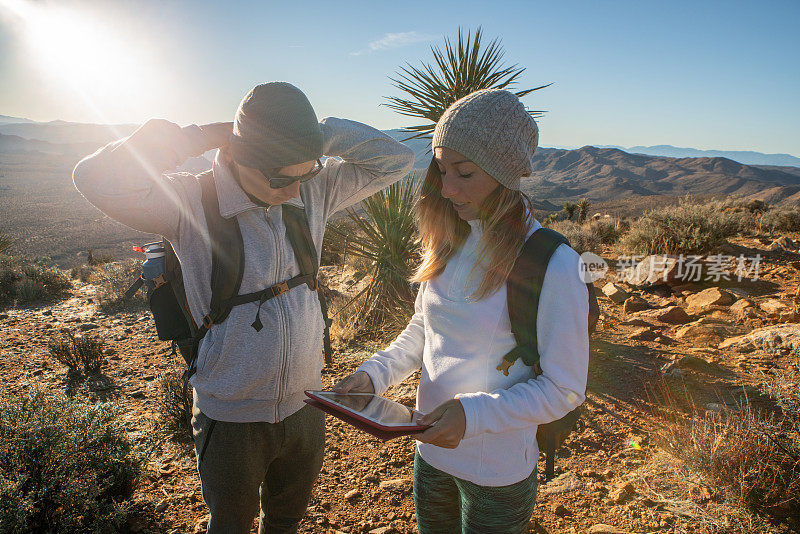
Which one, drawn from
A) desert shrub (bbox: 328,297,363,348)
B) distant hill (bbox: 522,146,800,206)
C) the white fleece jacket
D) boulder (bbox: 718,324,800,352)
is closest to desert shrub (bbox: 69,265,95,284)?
desert shrub (bbox: 328,297,363,348)

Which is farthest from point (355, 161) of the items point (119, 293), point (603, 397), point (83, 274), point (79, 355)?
point (83, 274)

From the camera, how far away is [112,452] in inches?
108

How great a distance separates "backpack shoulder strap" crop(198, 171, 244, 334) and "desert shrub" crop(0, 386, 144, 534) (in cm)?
178

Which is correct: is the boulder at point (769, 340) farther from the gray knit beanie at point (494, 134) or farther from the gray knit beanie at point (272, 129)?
the gray knit beanie at point (272, 129)

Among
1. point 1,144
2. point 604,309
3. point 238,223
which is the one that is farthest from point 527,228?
point 1,144

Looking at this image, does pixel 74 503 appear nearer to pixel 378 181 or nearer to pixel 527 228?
pixel 378 181

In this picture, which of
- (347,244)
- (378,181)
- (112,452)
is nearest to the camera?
(378,181)

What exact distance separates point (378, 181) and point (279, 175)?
2.06 feet

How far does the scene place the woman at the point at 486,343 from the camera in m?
1.13

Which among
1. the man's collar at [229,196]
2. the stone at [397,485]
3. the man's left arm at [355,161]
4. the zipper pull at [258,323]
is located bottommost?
the stone at [397,485]

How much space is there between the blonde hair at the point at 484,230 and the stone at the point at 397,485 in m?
→ 2.01

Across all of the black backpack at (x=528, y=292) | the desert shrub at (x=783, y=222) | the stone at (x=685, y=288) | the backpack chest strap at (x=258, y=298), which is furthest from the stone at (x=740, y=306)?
the desert shrub at (x=783, y=222)

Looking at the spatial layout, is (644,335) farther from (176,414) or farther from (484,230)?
(176,414)

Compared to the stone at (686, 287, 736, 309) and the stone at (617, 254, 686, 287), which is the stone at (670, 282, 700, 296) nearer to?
the stone at (617, 254, 686, 287)
